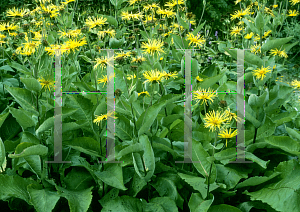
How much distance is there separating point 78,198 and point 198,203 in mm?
513

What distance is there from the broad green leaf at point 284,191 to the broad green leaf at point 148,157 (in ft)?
1.52

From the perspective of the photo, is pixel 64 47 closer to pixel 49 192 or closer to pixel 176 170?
pixel 49 192

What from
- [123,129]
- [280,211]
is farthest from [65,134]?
[280,211]

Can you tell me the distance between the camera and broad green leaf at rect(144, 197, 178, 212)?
1.27m

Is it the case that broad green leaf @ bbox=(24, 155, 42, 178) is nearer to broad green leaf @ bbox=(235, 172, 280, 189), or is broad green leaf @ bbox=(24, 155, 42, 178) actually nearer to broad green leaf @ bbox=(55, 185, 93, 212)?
broad green leaf @ bbox=(55, 185, 93, 212)

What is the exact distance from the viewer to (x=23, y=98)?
1.40 meters

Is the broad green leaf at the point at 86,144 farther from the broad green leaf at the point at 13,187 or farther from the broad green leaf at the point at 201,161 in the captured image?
the broad green leaf at the point at 201,161

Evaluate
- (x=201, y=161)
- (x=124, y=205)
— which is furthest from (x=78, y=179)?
(x=201, y=161)

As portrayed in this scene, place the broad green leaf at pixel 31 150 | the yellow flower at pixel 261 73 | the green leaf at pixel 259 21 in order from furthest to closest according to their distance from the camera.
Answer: the green leaf at pixel 259 21 < the yellow flower at pixel 261 73 < the broad green leaf at pixel 31 150

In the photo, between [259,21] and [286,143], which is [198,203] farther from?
[259,21]

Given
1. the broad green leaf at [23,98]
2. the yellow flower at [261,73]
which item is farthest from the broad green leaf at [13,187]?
the yellow flower at [261,73]

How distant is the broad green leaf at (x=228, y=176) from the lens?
136 cm

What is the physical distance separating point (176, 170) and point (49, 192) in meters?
0.60

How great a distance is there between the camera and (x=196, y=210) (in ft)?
3.99
